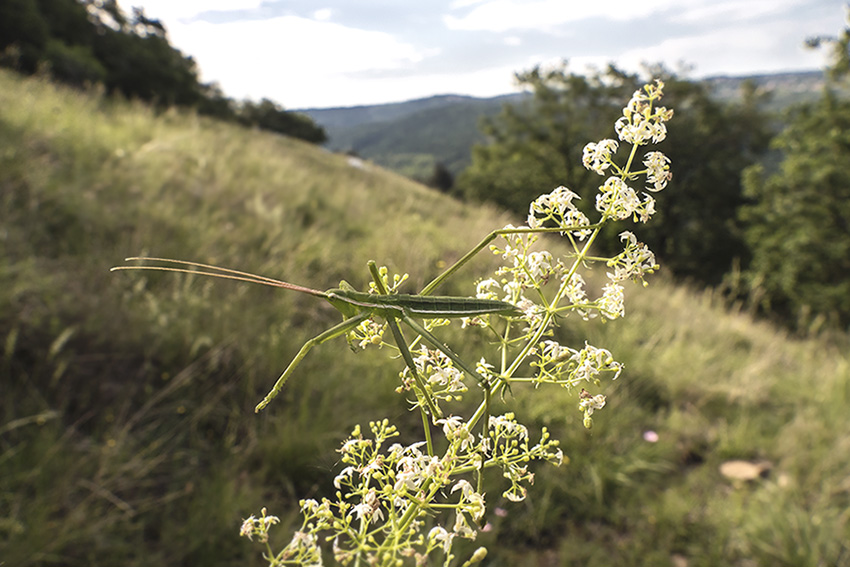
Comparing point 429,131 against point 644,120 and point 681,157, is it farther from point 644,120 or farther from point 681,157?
point 644,120

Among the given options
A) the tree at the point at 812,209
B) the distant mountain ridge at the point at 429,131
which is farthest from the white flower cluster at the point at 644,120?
the distant mountain ridge at the point at 429,131

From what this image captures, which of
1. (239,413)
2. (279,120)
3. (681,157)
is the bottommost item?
(239,413)

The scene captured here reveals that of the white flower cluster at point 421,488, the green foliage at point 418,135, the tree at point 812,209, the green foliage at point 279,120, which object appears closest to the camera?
the white flower cluster at point 421,488

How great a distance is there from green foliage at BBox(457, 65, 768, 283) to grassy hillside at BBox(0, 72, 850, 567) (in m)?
12.8

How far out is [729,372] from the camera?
19.1ft

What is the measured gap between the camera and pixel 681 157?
18672 millimetres

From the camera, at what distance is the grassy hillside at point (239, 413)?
2.68 m

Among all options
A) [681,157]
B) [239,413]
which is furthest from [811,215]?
[239,413]

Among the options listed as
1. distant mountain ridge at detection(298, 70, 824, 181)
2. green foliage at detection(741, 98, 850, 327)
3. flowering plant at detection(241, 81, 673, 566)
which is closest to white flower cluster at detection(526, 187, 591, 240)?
flowering plant at detection(241, 81, 673, 566)

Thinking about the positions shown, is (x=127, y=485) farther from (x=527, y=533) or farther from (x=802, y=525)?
(x=802, y=525)

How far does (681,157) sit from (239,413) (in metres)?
19.9

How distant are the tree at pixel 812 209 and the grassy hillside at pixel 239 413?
1856 cm

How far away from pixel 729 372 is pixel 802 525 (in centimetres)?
289

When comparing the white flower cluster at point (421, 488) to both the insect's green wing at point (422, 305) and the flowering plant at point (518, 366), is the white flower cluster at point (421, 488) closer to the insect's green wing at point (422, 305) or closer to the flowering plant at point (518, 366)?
the flowering plant at point (518, 366)
